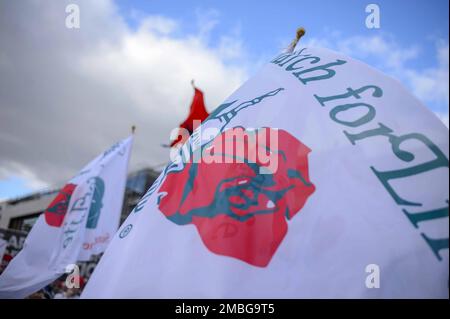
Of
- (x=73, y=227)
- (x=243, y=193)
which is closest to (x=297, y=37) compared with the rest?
(x=243, y=193)

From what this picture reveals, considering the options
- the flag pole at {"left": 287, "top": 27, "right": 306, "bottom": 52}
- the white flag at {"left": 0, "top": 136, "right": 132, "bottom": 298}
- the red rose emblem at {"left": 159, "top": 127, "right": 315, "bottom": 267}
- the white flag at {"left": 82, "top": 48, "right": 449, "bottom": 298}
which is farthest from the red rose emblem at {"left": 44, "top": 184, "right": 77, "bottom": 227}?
the flag pole at {"left": 287, "top": 27, "right": 306, "bottom": 52}

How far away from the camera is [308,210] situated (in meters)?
1.43

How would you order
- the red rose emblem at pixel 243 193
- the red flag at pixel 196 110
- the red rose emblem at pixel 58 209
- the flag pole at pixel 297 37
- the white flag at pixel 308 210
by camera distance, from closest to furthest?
1. the white flag at pixel 308 210
2. the red rose emblem at pixel 243 193
3. the flag pole at pixel 297 37
4. the red rose emblem at pixel 58 209
5. the red flag at pixel 196 110

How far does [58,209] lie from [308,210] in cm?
516

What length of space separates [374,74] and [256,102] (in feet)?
2.21

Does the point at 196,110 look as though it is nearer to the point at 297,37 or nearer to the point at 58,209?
the point at 58,209

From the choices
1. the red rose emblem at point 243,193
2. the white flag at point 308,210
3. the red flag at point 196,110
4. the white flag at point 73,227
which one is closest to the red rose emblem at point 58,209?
the white flag at point 73,227

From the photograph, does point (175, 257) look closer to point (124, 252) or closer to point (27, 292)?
point (124, 252)

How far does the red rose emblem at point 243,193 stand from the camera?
1.45 meters

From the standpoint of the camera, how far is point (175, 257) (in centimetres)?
147

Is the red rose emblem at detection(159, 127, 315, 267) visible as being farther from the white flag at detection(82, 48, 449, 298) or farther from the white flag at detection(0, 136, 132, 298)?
the white flag at detection(0, 136, 132, 298)

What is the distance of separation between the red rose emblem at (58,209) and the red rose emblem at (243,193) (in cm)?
426

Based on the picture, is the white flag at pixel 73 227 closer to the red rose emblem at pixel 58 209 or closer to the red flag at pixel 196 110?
the red rose emblem at pixel 58 209
